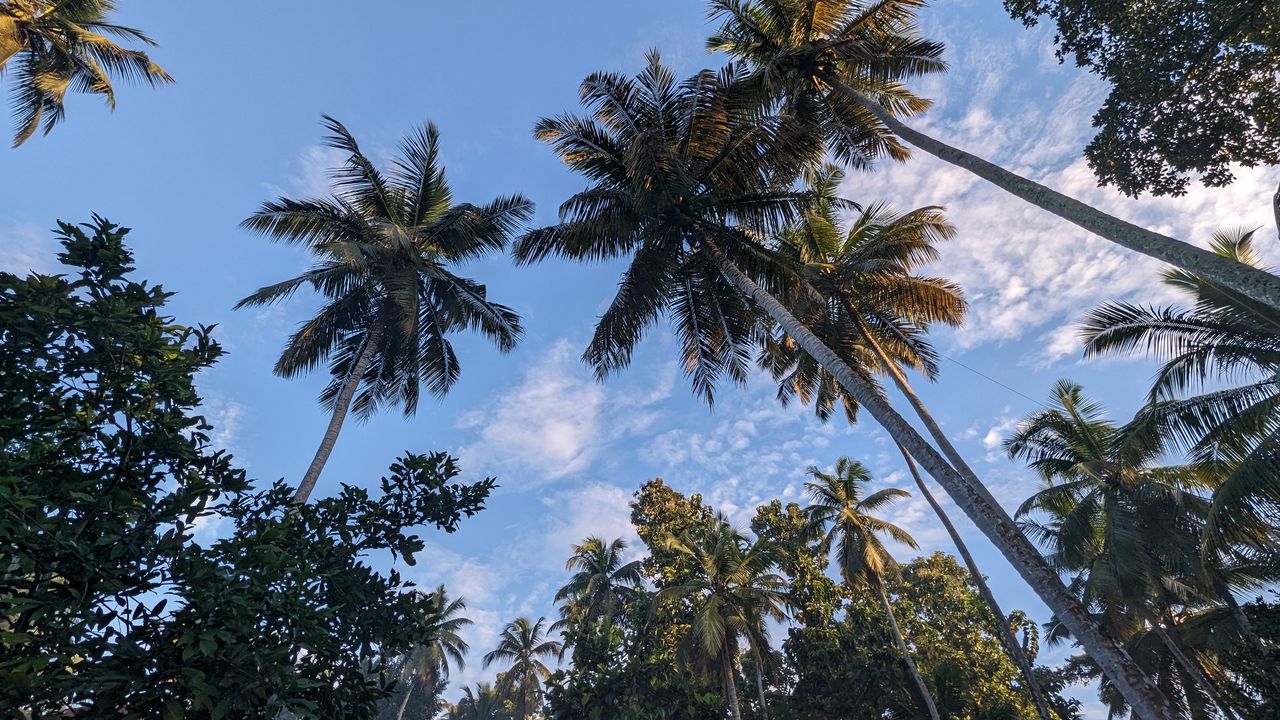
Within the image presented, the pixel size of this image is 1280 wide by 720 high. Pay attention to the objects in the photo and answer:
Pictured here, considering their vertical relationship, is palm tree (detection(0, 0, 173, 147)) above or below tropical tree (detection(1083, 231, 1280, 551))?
above

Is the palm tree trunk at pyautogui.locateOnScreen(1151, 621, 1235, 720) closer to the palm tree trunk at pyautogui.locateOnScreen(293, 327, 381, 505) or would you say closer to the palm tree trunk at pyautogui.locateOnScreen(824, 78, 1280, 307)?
the palm tree trunk at pyautogui.locateOnScreen(824, 78, 1280, 307)

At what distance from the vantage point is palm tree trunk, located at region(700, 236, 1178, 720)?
18.2 feet

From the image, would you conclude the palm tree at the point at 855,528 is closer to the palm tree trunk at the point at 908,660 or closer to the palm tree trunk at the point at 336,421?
the palm tree trunk at the point at 908,660

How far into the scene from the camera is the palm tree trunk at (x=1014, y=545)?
18.2ft

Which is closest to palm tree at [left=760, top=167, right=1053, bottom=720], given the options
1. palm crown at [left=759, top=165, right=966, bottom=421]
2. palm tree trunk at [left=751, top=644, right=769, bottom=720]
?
palm crown at [left=759, top=165, right=966, bottom=421]

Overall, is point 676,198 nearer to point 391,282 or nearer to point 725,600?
point 391,282

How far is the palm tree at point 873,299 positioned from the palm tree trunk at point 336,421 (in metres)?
10.9

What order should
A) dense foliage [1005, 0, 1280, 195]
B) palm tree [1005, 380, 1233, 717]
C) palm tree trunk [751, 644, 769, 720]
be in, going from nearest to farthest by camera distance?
dense foliage [1005, 0, 1280, 195] < palm tree [1005, 380, 1233, 717] < palm tree trunk [751, 644, 769, 720]

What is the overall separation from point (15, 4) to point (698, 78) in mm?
16724

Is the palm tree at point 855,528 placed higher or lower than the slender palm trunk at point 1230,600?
higher

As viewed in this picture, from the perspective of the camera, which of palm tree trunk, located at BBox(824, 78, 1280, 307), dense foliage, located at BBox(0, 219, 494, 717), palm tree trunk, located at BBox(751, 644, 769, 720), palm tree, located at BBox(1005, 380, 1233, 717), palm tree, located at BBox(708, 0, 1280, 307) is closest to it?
dense foliage, located at BBox(0, 219, 494, 717)

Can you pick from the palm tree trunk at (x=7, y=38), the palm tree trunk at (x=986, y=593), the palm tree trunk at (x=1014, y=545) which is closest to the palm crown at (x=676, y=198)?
the palm tree trunk at (x=1014, y=545)

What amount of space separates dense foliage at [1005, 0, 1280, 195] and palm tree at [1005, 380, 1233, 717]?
682 centimetres

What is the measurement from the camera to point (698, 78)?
1157 centimetres
